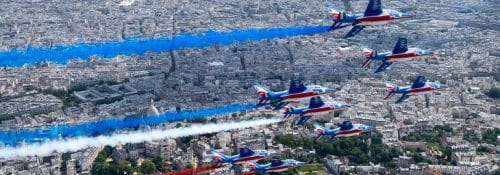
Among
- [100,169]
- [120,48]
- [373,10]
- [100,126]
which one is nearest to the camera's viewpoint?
[373,10]

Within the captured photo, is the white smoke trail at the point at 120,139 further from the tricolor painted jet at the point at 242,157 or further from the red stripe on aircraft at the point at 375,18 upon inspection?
the red stripe on aircraft at the point at 375,18

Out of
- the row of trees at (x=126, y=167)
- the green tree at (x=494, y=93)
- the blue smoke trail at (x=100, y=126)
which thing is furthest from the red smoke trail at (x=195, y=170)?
the green tree at (x=494, y=93)

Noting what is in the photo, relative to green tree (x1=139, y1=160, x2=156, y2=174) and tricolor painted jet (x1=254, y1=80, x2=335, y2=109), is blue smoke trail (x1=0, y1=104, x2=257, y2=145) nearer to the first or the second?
green tree (x1=139, y1=160, x2=156, y2=174)

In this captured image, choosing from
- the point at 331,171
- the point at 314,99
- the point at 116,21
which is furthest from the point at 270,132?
the point at 116,21

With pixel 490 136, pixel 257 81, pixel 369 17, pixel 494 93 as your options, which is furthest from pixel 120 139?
pixel 494 93

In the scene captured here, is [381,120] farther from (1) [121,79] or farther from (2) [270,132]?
(1) [121,79]

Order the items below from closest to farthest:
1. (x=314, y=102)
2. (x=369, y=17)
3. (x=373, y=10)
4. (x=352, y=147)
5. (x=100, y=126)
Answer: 1. (x=369, y=17)
2. (x=373, y=10)
3. (x=314, y=102)
4. (x=352, y=147)
5. (x=100, y=126)

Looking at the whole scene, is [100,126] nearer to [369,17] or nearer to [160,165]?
[160,165]

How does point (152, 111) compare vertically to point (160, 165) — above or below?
above
